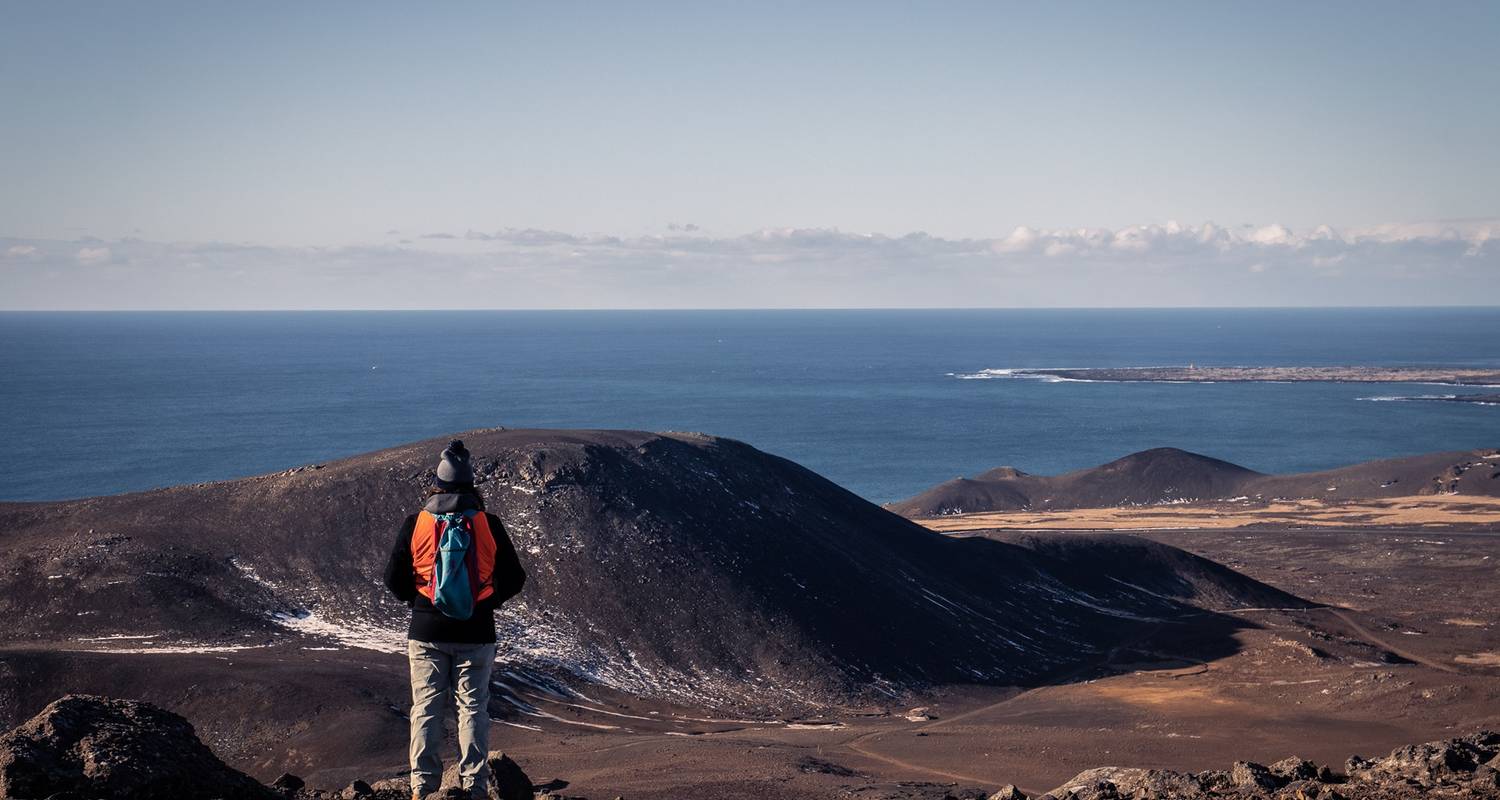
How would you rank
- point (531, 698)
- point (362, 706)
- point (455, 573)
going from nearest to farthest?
point (455, 573), point (362, 706), point (531, 698)

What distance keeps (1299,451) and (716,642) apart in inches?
3866

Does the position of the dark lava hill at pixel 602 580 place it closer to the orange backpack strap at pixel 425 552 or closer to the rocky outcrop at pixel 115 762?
the rocky outcrop at pixel 115 762

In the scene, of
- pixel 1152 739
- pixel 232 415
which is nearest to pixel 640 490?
pixel 1152 739

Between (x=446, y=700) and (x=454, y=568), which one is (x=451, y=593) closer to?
(x=454, y=568)

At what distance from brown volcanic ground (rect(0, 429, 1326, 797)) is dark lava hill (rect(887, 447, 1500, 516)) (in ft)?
126

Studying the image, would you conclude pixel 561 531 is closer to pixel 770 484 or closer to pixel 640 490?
pixel 640 490

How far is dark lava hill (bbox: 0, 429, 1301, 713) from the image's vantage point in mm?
33531

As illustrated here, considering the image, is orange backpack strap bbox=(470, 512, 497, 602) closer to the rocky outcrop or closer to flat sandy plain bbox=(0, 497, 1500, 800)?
the rocky outcrop

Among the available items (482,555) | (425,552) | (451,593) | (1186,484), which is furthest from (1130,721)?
(1186,484)

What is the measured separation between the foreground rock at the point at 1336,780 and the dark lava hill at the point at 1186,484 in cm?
6728

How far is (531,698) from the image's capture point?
30875 millimetres

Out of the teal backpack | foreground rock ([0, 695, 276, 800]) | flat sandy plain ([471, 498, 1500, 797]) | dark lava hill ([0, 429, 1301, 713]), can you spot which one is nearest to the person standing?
the teal backpack

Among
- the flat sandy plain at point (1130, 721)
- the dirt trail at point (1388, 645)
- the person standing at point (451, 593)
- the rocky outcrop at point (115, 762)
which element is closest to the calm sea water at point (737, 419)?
the dirt trail at point (1388, 645)

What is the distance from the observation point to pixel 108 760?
10156 millimetres
